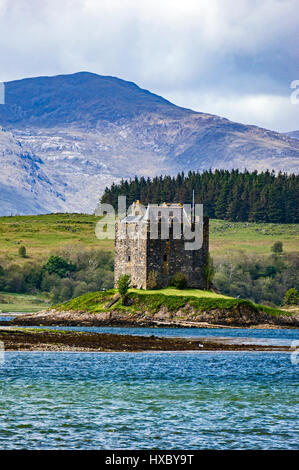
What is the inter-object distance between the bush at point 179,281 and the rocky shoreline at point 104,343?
3023 cm

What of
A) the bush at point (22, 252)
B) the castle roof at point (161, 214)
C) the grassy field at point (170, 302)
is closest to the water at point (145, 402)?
the grassy field at point (170, 302)

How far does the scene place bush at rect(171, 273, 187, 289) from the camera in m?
97.2

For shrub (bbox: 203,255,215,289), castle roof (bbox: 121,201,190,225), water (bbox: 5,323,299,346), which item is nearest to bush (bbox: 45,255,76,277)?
castle roof (bbox: 121,201,190,225)

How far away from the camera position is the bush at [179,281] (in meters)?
97.2

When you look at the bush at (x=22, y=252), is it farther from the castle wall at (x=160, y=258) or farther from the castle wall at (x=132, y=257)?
the castle wall at (x=160, y=258)

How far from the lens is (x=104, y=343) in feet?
198

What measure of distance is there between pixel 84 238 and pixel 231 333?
9615 centimetres

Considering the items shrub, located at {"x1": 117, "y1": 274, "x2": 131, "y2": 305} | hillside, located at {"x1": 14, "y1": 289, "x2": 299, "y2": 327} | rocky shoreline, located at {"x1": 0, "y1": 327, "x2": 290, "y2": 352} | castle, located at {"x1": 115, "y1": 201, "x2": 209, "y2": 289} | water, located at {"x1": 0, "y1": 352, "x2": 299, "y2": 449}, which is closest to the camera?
water, located at {"x1": 0, "y1": 352, "x2": 299, "y2": 449}

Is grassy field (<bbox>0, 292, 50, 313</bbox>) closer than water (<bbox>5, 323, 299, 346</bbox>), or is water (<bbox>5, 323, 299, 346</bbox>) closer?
water (<bbox>5, 323, 299, 346</bbox>)

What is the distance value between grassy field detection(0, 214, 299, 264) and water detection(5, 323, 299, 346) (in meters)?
66.6

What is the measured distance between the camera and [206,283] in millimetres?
100375

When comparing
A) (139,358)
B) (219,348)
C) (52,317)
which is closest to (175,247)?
(52,317)

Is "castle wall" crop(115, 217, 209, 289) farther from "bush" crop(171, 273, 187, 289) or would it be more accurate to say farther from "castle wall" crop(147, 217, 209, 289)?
"bush" crop(171, 273, 187, 289)

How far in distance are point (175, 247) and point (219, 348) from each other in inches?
1503
